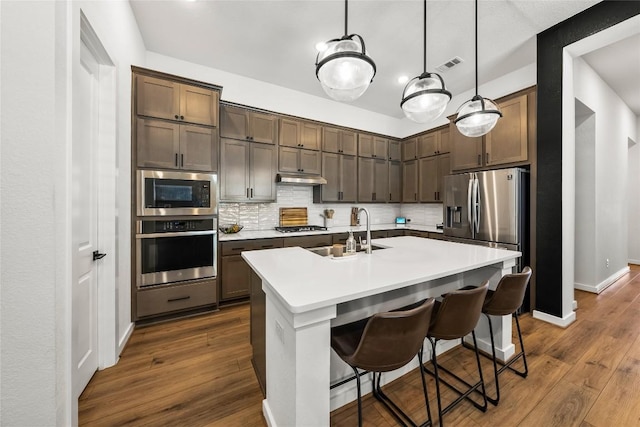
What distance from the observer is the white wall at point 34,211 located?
1027 mm

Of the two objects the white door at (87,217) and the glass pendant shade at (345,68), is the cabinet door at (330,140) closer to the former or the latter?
the glass pendant shade at (345,68)

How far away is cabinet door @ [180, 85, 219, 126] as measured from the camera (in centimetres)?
283

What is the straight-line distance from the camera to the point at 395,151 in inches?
203

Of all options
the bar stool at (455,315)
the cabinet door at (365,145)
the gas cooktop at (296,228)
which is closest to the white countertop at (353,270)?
the bar stool at (455,315)

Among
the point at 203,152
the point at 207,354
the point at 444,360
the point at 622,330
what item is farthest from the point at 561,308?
the point at 203,152

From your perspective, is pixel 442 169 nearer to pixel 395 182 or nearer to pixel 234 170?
pixel 395 182

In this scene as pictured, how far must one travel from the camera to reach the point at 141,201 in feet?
8.38

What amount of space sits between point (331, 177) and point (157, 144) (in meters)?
2.64

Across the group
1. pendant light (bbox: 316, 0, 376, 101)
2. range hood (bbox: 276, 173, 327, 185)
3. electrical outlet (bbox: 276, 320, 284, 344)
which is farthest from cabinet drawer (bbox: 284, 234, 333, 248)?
pendant light (bbox: 316, 0, 376, 101)

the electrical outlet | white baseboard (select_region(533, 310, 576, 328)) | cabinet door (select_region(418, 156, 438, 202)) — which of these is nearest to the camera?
the electrical outlet

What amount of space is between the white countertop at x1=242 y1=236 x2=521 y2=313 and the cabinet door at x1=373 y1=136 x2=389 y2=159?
306 cm

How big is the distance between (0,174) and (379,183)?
4705mm

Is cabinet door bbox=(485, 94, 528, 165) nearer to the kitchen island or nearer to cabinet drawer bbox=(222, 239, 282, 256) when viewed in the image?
the kitchen island

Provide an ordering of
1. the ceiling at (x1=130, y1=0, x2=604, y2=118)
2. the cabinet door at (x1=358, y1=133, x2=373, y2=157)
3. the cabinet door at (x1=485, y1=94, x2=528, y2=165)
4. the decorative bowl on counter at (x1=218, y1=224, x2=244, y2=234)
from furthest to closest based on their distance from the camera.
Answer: the cabinet door at (x1=358, y1=133, x2=373, y2=157) < the decorative bowl on counter at (x1=218, y1=224, x2=244, y2=234) < the cabinet door at (x1=485, y1=94, x2=528, y2=165) < the ceiling at (x1=130, y1=0, x2=604, y2=118)
